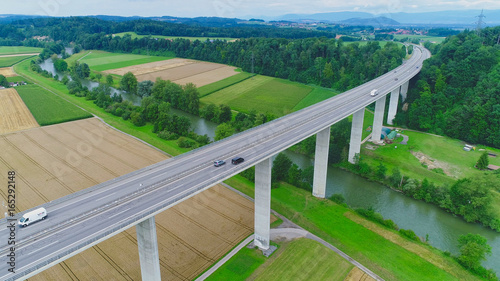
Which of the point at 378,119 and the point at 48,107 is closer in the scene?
the point at 378,119

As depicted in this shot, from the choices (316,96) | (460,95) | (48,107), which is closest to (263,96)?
(316,96)

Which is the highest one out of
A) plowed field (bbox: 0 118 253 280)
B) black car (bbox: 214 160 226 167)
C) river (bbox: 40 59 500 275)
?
black car (bbox: 214 160 226 167)

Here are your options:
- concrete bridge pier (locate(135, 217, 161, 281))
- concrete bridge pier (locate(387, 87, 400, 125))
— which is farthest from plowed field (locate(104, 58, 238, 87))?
concrete bridge pier (locate(135, 217, 161, 281))

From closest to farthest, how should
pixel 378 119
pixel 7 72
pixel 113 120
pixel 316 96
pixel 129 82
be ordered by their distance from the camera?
pixel 378 119 → pixel 113 120 → pixel 316 96 → pixel 129 82 → pixel 7 72

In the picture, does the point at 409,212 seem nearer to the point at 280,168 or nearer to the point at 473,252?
the point at 473,252

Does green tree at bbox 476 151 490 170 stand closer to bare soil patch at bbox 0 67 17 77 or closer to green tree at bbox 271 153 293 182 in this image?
green tree at bbox 271 153 293 182

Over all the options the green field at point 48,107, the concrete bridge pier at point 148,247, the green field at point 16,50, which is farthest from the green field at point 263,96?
the green field at point 16,50
